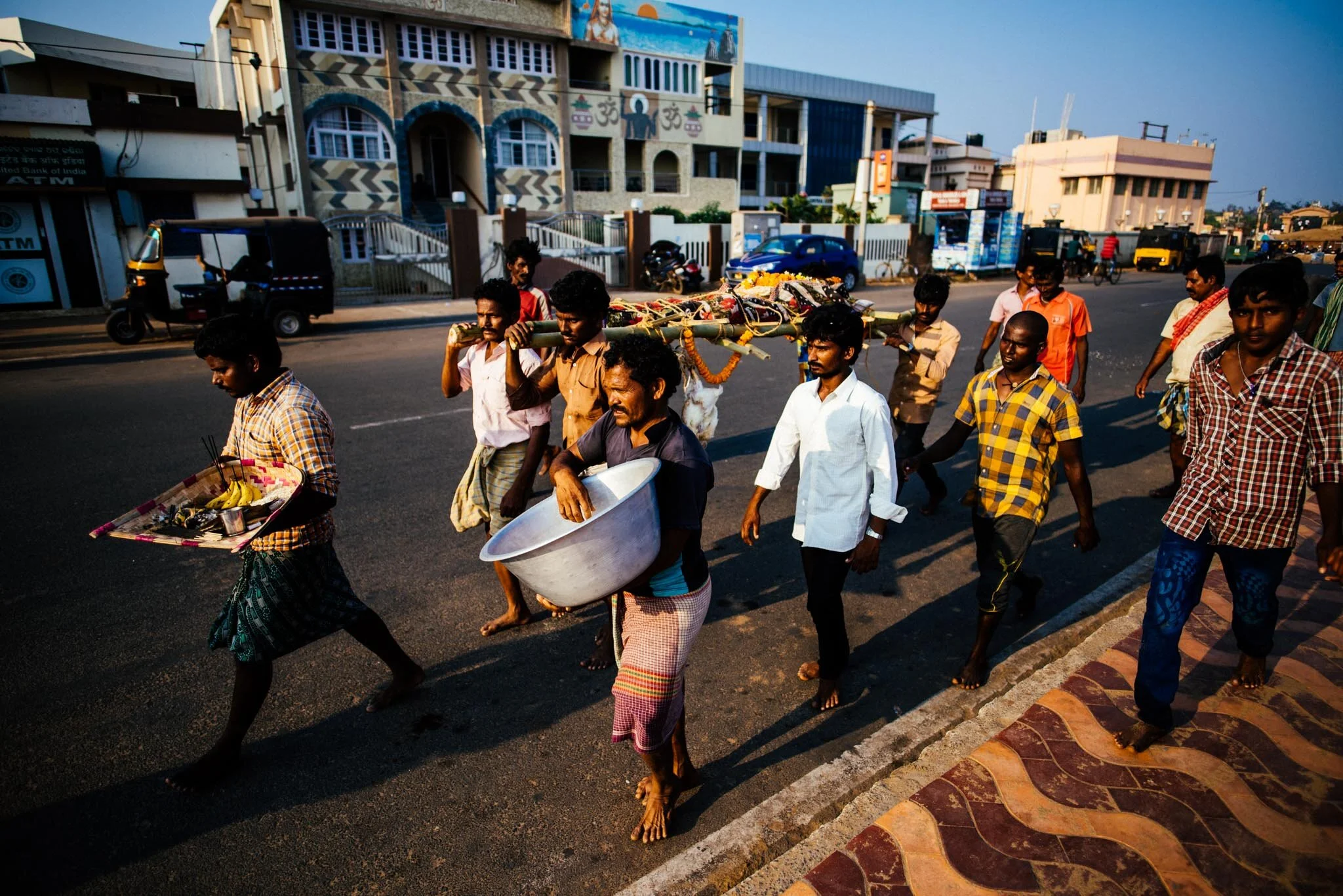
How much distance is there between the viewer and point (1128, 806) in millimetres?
2611

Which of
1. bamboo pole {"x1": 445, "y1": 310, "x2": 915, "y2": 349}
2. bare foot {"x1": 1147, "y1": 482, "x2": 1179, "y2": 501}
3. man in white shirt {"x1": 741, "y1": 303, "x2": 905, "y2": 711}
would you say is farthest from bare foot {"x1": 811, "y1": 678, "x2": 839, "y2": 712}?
bare foot {"x1": 1147, "y1": 482, "x2": 1179, "y2": 501}

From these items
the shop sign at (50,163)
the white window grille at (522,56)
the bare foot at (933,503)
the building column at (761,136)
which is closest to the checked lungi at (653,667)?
the bare foot at (933,503)

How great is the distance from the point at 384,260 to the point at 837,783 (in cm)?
2177

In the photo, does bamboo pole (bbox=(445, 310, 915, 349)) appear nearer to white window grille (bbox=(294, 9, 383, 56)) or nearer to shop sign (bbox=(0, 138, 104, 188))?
shop sign (bbox=(0, 138, 104, 188))

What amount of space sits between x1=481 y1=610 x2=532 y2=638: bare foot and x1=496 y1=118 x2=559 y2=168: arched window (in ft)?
90.2

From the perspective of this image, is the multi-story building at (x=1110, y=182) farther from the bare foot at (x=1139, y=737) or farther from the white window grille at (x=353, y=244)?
the bare foot at (x=1139, y=737)

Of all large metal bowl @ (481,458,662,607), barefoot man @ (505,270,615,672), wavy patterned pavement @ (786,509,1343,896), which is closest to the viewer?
large metal bowl @ (481,458,662,607)

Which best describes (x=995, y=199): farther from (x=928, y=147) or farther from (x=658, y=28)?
(x=928, y=147)

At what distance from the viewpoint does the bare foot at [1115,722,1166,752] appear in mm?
2881

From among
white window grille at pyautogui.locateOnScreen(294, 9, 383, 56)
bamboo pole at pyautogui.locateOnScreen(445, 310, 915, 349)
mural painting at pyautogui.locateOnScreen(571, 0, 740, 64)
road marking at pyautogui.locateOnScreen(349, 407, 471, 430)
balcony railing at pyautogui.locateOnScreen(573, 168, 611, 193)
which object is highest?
mural painting at pyautogui.locateOnScreen(571, 0, 740, 64)

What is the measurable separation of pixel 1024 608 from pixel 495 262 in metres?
20.6

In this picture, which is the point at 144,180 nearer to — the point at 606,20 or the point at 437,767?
the point at 606,20

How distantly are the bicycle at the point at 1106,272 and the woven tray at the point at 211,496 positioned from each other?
2987 cm

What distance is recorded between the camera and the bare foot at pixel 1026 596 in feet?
13.5
